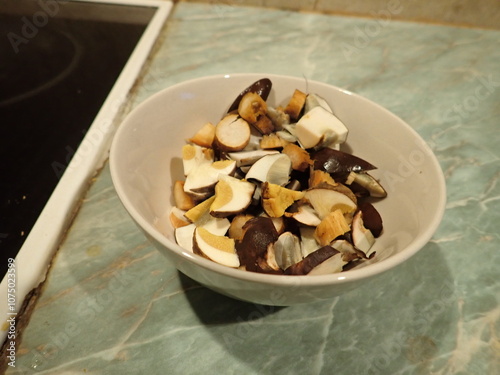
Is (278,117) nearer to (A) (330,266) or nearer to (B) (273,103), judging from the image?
(B) (273,103)

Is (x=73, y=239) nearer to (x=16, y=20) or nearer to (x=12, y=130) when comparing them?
(x=12, y=130)

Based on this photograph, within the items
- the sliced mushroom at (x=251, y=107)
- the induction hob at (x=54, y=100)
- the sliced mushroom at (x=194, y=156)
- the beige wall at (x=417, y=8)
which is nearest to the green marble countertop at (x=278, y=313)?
the induction hob at (x=54, y=100)

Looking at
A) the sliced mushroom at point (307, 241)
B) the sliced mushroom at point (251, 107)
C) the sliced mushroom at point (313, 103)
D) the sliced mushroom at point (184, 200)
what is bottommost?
the sliced mushroom at point (184, 200)

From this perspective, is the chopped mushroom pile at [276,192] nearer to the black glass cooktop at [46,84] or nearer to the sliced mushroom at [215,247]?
the sliced mushroom at [215,247]

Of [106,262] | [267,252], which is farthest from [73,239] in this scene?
[267,252]

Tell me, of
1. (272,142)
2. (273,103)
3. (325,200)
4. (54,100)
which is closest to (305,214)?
(325,200)

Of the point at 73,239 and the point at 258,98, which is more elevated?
the point at 258,98

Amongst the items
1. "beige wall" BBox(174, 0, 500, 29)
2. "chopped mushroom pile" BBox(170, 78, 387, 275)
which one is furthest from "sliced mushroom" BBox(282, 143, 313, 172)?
"beige wall" BBox(174, 0, 500, 29)
